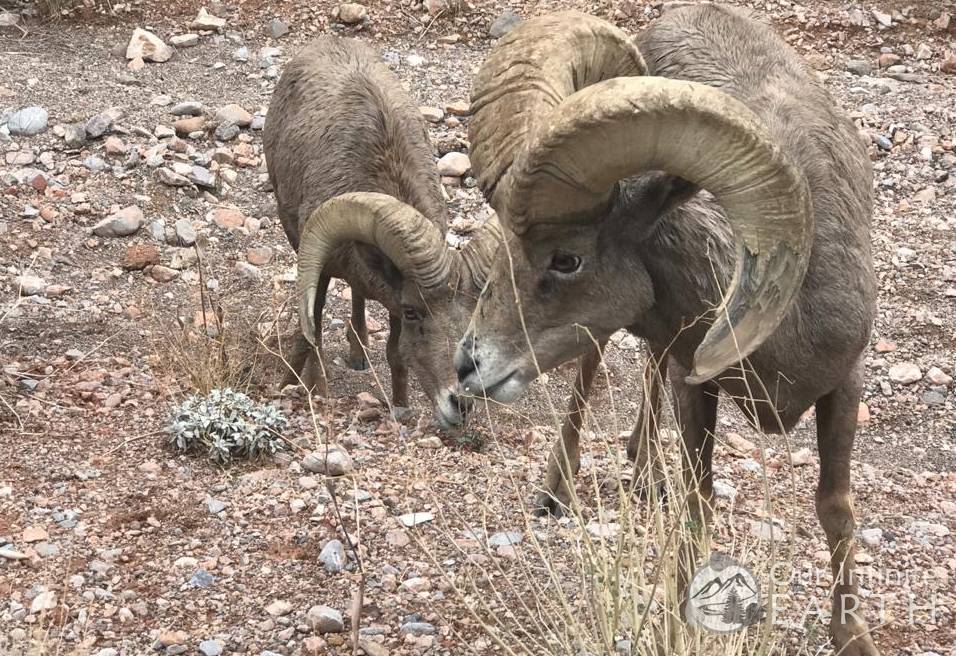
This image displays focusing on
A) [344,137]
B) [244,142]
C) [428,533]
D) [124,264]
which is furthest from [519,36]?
[244,142]

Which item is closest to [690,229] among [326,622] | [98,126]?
[326,622]

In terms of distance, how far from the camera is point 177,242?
9.59 metres

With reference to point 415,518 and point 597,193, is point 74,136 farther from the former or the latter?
point 597,193

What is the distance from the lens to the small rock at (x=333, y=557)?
575cm

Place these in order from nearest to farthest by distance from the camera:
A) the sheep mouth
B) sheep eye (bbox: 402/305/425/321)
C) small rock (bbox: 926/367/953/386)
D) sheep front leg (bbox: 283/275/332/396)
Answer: the sheep mouth
sheep eye (bbox: 402/305/425/321)
sheep front leg (bbox: 283/275/332/396)
small rock (bbox: 926/367/953/386)

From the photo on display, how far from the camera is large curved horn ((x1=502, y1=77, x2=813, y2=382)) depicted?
3965 millimetres

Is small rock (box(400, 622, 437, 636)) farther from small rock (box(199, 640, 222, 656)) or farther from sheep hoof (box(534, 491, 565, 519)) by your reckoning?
sheep hoof (box(534, 491, 565, 519))

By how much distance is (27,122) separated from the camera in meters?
10.7

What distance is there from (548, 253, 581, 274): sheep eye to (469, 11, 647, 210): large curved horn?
1.00 feet

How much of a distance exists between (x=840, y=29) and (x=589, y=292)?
8.74 metres

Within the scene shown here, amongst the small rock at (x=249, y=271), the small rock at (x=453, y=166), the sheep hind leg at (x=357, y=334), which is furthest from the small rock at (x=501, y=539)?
the small rock at (x=453, y=166)

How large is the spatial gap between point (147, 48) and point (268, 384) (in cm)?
527

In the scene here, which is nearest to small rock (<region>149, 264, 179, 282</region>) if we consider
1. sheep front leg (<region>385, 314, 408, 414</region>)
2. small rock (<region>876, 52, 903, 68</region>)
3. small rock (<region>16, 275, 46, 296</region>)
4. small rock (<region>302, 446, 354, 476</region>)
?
small rock (<region>16, 275, 46, 296</region>)

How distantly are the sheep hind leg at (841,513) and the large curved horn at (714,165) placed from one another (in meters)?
1.23
